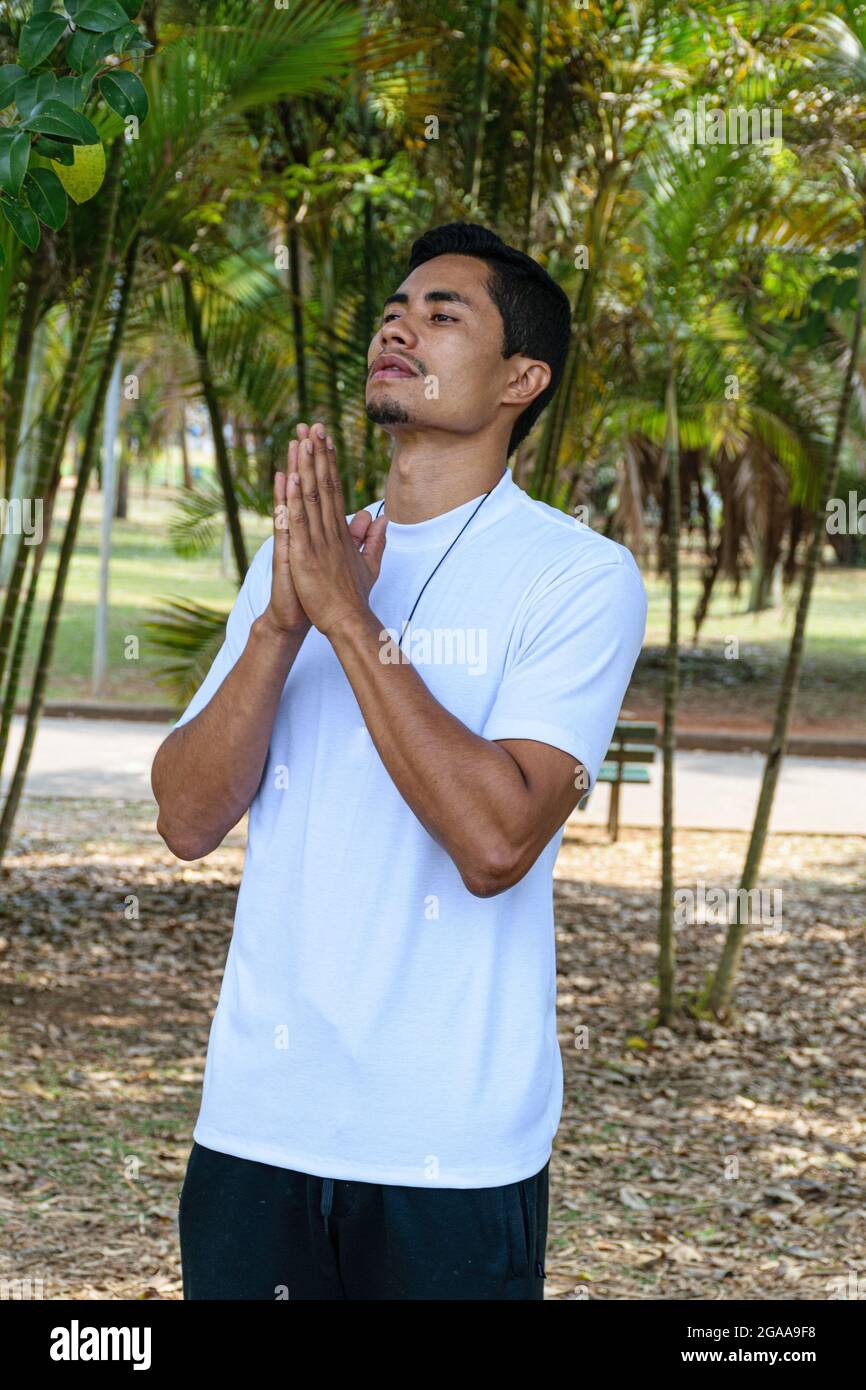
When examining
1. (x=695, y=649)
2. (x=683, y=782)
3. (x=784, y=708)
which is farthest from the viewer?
(x=695, y=649)

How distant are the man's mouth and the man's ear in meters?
0.17

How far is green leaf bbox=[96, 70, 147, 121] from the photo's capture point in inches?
66.0

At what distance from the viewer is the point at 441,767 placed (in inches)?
62.3

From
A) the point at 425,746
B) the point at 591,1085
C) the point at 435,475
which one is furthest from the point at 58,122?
the point at 591,1085

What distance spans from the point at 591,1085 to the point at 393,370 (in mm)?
3706

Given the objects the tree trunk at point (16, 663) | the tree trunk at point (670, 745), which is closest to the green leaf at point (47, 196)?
the tree trunk at point (670, 745)

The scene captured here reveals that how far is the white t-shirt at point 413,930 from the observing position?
1652 millimetres

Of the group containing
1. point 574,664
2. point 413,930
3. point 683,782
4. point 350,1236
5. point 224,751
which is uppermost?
point 574,664

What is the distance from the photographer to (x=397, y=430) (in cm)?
192

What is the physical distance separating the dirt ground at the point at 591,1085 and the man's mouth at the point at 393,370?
8.04 ft

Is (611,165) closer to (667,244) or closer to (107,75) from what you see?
(667,244)

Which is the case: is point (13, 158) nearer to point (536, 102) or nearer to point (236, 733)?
point (236, 733)

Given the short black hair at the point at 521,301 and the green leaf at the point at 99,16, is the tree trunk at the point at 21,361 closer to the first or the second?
the short black hair at the point at 521,301
